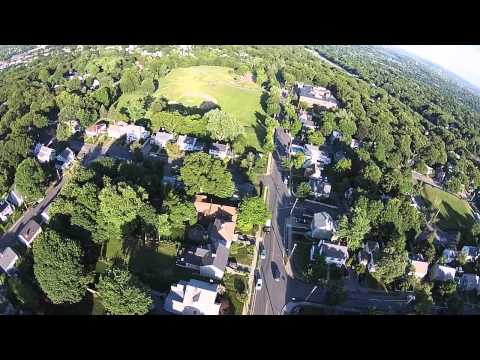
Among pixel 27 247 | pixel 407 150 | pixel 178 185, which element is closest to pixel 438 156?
pixel 407 150

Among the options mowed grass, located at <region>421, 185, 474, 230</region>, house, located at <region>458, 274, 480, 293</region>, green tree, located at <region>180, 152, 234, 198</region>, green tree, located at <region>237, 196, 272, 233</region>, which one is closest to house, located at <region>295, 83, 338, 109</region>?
mowed grass, located at <region>421, 185, 474, 230</region>

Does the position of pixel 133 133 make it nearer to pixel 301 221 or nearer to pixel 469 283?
pixel 301 221

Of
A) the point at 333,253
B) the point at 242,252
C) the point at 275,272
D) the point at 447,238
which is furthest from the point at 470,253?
the point at 242,252

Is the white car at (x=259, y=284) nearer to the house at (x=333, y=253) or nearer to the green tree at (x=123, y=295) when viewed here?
the house at (x=333, y=253)

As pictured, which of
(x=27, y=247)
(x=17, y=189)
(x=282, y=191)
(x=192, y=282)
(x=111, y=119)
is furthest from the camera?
(x=111, y=119)

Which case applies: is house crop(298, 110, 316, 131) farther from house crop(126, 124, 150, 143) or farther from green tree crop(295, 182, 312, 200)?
house crop(126, 124, 150, 143)

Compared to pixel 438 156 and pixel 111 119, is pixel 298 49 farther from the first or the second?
pixel 111 119
